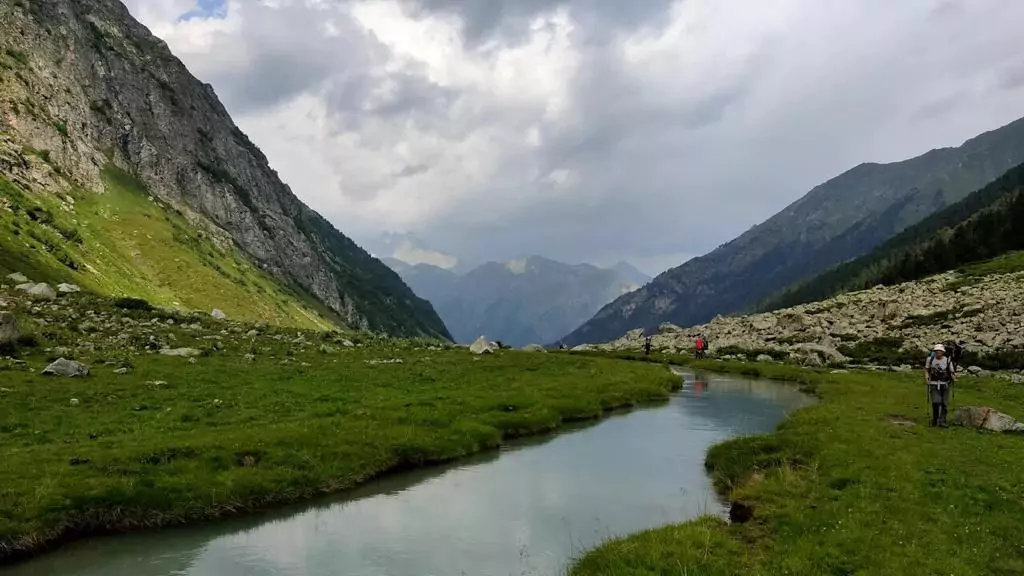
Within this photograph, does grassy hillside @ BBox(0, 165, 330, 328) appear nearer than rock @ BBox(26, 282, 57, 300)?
No

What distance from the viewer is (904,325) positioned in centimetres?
8188

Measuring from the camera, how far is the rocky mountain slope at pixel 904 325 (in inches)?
2741

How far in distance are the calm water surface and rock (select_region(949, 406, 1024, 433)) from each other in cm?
1325

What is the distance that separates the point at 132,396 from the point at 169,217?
162 metres

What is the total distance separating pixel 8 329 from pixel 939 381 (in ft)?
187

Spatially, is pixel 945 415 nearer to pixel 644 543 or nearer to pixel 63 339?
pixel 644 543

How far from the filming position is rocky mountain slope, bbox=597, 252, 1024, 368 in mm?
69625

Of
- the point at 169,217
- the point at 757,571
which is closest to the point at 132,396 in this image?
the point at 757,571

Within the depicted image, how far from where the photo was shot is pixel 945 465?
25.4 metres

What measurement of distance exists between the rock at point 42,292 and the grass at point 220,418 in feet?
15.2

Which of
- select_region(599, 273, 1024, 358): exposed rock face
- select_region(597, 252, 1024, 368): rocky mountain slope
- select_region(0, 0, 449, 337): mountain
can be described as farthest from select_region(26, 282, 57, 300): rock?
select_region(599, 273, 1024, 358): exposed rock face

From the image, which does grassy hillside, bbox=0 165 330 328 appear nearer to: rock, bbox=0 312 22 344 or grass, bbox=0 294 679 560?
rock, bbox=0 312 22 344

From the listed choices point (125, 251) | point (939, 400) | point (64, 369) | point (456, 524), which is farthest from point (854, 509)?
point (125, 251)

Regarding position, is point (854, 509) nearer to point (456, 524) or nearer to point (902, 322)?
point (456, 524)
